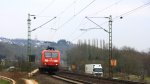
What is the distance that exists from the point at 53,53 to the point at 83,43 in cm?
7773

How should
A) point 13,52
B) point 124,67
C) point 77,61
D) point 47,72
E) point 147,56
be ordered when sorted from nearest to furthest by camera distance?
point 47,72
point 124,67
point 77,61
point 147,56
point 13,52

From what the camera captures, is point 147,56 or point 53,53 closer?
point 53,53

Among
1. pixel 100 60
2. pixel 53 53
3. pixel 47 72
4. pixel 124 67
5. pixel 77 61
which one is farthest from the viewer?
pixel 77 61

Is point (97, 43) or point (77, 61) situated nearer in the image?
point (77, 61)

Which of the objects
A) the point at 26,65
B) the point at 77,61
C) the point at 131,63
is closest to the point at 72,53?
the point at 77,61

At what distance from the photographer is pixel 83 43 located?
136 meters

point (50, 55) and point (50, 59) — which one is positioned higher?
point (50, 55)

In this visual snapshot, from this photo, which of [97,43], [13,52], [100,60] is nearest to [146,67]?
[100,60]

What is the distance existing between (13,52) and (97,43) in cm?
3305

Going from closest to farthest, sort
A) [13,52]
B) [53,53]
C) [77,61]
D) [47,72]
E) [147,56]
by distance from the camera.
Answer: [53,53], [47,72], [77,61], [147,56], [13,52]

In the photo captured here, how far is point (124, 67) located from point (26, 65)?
40498 millimetres

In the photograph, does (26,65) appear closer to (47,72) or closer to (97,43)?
(47,72)

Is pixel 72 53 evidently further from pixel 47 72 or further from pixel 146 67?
pixel 47 72

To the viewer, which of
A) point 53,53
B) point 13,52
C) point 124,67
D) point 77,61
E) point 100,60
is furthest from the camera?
point 13,52
